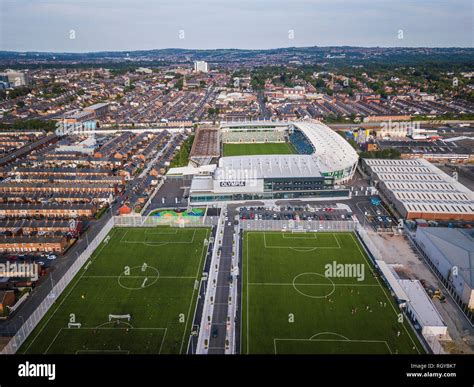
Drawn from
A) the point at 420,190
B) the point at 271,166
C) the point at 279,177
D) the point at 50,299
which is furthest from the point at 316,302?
the point at 271,166

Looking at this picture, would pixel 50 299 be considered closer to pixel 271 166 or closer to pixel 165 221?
pixel 165 221

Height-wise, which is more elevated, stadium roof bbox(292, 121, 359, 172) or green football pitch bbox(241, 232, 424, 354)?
stadium roof bbox(292, 121, 359, 172)

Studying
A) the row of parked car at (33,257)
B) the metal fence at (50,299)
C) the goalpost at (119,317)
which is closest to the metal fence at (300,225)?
the metal fence at (50,299)

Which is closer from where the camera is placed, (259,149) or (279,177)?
(279,177)

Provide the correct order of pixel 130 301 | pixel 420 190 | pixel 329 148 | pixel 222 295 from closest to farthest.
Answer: pixel 130 301 → pixel 222 295 → pixel 420 190 → pixel 329 148

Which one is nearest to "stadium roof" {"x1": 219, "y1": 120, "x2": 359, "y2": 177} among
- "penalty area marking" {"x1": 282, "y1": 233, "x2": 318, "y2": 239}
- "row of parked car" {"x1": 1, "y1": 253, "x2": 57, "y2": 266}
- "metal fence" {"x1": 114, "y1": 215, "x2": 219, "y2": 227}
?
"metal fence" {"x1": 114, "y1": 215, "x2": 219, "y2": 227}

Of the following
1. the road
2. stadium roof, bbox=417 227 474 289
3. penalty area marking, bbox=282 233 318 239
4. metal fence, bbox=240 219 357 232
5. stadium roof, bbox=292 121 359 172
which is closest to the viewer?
the road

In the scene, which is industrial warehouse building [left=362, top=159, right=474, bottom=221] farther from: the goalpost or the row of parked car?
the row of parked car
